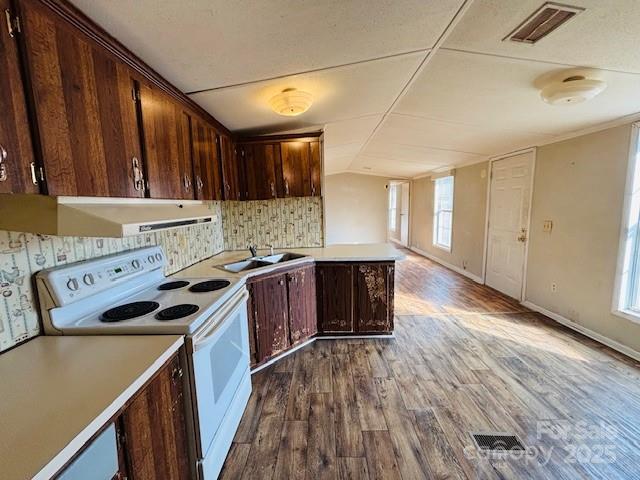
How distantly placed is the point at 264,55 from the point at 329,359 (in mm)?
2464

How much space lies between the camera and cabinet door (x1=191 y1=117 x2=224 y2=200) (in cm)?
216

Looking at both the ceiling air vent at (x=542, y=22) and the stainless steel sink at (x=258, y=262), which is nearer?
the ceiling air vent at (x=542, y=22)

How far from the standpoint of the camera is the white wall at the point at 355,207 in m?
7.92

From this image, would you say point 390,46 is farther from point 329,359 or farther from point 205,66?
point 329,359

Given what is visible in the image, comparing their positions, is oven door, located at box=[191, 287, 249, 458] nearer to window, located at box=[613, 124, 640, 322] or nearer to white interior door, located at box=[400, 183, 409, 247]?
window, located at box=[613, 124, 640, 322]

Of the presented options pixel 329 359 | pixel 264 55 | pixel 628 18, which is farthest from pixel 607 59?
pixel 329 359

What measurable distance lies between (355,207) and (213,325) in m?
6.80

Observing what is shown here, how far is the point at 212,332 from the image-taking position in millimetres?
1443

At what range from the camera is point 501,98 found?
2.32 m

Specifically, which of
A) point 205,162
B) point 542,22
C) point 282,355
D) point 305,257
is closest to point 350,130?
point 305,257

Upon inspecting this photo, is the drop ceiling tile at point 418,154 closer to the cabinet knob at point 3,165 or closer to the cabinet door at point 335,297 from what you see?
the cabinet door at point 335,297

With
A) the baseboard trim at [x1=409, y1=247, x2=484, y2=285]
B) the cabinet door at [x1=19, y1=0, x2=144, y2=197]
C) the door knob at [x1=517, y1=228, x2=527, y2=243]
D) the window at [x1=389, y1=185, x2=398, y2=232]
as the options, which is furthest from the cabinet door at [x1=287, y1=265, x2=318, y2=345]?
the window at [x1=389, y1=185, x2=398, y2=232]

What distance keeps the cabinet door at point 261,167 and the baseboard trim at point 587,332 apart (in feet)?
11.9

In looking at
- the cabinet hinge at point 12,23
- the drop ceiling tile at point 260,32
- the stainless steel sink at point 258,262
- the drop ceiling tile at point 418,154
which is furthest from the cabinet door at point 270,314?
the drop ceiling tile at point 418,154
